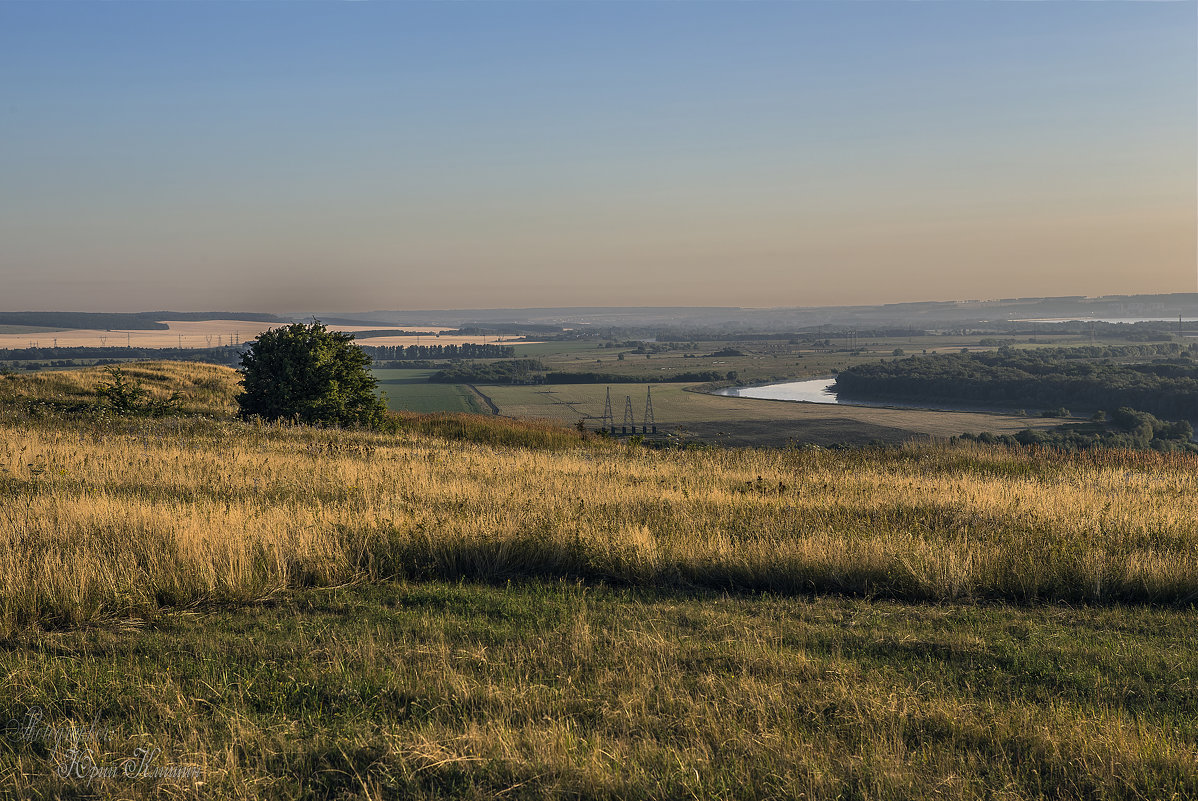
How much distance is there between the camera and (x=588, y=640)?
5680mm

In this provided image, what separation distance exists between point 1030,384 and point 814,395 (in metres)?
28.5

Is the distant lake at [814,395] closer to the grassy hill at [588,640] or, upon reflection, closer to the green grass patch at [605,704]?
the grassy hill at [588,640]

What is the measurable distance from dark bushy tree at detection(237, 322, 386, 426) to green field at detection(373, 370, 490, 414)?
146ft

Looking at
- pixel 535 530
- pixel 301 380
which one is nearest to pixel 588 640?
pixel 535 530

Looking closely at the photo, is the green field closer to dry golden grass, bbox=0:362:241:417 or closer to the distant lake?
dry golden grass, bbox=0:362:241:417

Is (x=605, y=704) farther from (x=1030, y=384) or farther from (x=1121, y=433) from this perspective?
(x=1030, y=384)

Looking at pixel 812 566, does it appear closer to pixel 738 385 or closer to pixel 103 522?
Answer: pixel 103 522

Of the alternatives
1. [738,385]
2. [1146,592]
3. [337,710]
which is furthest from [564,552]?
[738,385]

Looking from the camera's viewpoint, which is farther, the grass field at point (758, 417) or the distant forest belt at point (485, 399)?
the distant forest belt at point (485, 399)

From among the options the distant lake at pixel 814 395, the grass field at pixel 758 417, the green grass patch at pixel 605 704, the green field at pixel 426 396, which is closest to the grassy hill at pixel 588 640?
the green grass patch at pixel 605 704

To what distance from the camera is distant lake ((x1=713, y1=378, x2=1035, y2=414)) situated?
91.7 meters

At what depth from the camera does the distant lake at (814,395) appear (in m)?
91.7

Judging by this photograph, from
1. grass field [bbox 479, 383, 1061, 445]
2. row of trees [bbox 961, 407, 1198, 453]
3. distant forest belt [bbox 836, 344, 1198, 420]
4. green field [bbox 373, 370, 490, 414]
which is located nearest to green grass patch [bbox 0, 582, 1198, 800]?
grass field [bbox 479, 383, 1061, 445]

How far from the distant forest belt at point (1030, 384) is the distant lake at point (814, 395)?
1.79 m
